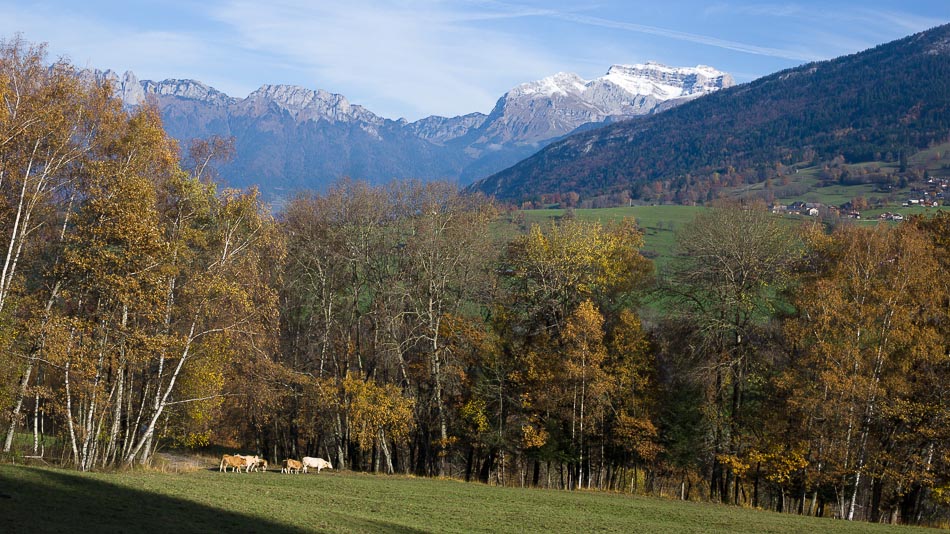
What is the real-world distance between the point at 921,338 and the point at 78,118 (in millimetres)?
39461

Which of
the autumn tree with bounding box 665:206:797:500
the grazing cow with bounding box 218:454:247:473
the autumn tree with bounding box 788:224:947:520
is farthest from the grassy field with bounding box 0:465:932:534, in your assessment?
the autumn tree with bounding box 665:206:797:500

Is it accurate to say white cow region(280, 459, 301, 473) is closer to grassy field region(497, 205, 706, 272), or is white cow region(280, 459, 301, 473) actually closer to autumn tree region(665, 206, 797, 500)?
autumn tree region(665, 206, 797, 500)

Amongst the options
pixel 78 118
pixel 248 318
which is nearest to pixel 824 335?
pixel 248 318

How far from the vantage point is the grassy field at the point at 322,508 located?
18.9 m

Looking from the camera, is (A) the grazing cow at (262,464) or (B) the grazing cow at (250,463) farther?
(A) the grazing cow at (262,464)

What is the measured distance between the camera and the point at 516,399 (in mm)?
51000

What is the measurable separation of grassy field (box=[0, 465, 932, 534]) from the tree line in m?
6.11

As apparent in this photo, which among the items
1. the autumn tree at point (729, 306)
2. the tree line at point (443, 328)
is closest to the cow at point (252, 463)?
the tree line at point (443, 328)

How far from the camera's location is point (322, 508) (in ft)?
84.2

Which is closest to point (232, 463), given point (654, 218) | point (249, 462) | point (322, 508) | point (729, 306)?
point (249, 462)

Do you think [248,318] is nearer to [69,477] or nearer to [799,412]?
[69,477]

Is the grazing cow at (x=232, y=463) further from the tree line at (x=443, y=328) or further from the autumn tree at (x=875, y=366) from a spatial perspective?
the autumn tree at (x=875, y=366)

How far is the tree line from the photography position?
104 ft

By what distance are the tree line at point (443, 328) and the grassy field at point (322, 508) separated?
6.11 meters
